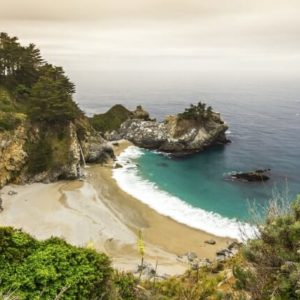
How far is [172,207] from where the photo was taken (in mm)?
45750

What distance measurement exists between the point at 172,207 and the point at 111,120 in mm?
44580

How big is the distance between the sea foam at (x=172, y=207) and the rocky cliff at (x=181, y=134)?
12874 millimetres

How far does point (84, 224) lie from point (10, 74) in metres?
34.9

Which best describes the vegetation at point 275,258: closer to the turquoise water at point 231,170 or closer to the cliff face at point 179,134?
the turquoise water at point 231,170

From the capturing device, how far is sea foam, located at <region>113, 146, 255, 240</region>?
132ft

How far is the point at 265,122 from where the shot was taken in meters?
112

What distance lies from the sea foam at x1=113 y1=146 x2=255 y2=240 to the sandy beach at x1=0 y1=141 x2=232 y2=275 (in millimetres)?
1211

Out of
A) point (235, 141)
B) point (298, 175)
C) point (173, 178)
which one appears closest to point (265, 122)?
point (235, 141)

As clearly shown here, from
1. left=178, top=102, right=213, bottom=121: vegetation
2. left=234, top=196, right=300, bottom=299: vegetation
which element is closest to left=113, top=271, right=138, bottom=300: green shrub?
left=234, top=196, right=300, bottom=299: vegetation

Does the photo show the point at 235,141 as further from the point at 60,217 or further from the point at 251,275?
the point at 251,275

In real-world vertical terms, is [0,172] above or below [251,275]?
below

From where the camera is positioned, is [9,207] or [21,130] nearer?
[9,207]

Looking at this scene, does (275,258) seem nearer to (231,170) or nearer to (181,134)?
(231,170)

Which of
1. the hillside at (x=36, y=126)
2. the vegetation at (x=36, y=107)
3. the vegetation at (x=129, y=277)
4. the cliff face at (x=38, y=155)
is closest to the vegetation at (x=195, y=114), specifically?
the hillside at (x=36, y=126)
